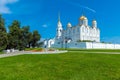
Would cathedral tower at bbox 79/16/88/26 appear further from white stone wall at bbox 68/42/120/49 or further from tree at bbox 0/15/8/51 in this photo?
tree at bbox 0/15/8/51

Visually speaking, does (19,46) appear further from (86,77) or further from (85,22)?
(85,22)

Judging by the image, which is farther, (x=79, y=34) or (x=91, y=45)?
(x=79, y=34)

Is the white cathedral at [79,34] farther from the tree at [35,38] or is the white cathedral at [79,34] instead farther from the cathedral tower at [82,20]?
the tree at [35,38]

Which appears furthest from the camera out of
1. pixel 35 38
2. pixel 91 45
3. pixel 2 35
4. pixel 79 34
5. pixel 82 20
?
pixel 82 20

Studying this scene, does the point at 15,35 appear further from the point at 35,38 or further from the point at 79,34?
the point at 79,34

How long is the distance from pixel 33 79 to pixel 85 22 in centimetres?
10716

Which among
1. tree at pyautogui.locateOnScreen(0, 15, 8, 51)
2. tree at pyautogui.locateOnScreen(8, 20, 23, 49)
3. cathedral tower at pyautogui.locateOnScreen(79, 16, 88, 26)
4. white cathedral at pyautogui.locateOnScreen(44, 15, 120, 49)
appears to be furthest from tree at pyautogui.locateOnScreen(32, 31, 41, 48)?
cathedral tower at pyautogui.locateOnScreen(79, 16, 88, 26)

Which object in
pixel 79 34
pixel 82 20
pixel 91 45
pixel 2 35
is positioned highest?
pixel 82 20

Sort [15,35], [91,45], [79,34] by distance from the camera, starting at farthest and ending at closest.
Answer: [79,34]
[91,45]
[15,35]

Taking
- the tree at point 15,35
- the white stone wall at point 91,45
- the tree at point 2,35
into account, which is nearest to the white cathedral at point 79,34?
the white stone wall at point 91,45

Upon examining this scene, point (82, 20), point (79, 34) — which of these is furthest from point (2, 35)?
point (82, 20)

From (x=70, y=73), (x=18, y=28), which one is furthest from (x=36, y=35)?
(x=70, y=73)

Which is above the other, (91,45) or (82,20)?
(82,20)

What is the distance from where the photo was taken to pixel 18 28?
2142 inches
